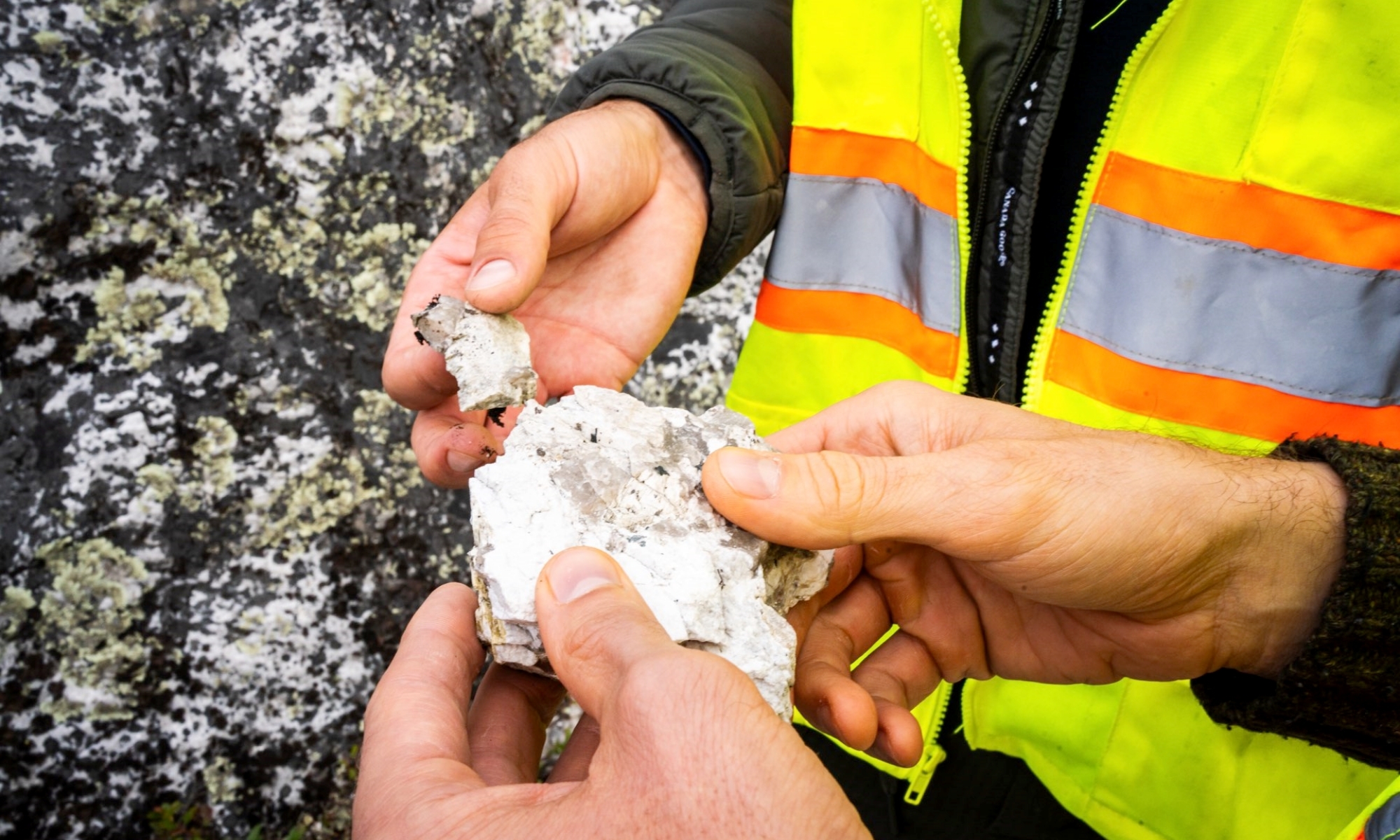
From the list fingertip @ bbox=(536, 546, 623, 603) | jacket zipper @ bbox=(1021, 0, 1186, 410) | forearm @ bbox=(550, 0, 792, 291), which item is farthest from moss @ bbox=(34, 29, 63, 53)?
jacket zipper @ bbox=(1021, 0, 1186, 410)

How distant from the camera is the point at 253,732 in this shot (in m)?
2.25

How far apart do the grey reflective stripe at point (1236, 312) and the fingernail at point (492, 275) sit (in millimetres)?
1025

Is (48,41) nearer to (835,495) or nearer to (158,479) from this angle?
(158,479)

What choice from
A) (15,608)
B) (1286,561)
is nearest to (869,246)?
(1286,561)

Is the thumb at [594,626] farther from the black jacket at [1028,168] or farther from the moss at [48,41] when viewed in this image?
the moss at [48,41]

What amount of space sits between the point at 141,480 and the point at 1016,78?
2137mm

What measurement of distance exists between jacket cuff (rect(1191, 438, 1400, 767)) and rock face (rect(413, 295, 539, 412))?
1.27 m

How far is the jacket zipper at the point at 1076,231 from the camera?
1.49 metres

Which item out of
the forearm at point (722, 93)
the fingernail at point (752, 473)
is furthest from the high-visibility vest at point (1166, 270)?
the fingernail at point (752, 473)

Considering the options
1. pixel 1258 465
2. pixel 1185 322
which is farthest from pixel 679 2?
pixel 1258 465

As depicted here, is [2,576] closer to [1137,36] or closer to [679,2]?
[679,2]

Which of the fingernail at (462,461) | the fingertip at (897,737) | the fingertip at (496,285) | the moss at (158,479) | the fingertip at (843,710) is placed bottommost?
the moss at (158,479)

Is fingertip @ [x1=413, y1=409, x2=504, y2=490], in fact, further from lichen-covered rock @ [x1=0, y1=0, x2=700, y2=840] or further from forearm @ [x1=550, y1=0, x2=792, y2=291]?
forearm @ [x1=550, y1=0, x2=792, y2=291]

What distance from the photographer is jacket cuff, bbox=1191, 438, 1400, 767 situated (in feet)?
4.00
